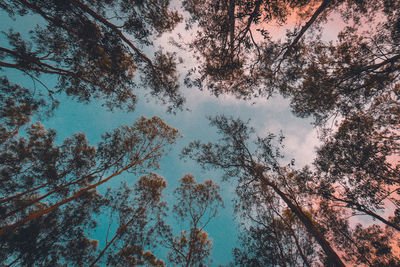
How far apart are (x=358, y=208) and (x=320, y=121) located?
475cm

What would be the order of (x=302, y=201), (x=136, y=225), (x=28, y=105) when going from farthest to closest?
1. (x=136, y=225)
2. (x=302, y=201)
3. (x=28, y=105)

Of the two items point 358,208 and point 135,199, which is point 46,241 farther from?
point 358,208

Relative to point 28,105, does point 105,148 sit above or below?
above

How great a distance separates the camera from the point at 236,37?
6.67 meters

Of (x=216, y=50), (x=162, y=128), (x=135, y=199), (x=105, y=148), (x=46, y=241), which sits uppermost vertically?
(x=162, y=128)

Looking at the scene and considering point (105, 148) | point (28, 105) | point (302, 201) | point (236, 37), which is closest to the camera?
point (28, 105)

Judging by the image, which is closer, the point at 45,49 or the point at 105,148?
the point at 45,49

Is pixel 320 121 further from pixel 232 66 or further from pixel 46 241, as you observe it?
pixel 46 241


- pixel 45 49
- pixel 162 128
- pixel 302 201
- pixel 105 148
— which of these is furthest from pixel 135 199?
pixel 302 201

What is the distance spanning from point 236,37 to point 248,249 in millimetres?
12147

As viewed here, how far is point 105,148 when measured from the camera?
30.6ft

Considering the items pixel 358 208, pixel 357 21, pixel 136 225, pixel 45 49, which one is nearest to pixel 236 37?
pixel 357 21

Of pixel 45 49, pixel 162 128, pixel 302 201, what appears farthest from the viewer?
pixel 162 128

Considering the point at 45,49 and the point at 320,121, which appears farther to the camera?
the point at 320,121
